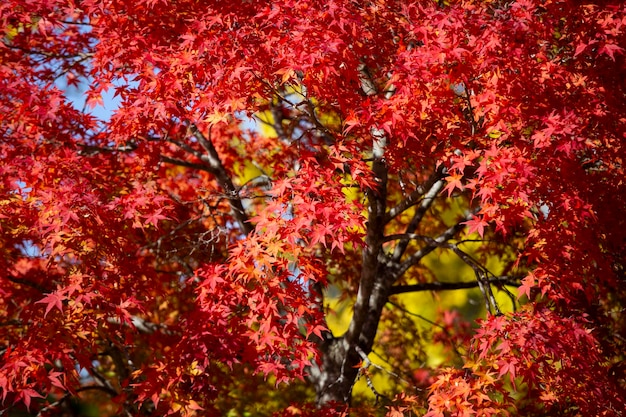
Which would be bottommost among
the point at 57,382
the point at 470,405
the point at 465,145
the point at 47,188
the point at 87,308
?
the point at 57,382

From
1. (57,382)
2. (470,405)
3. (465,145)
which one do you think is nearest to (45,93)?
(57,382)

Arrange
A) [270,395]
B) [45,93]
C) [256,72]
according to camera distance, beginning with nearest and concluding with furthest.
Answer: [256,72] < [45,93] < [270,395]

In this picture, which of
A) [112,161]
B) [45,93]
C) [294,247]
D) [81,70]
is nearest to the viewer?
[294,247]

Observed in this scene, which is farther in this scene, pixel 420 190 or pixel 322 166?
pixel 420 190

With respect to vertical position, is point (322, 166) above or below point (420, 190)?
below

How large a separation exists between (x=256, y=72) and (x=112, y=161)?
7.10 ft

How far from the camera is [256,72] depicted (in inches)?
159

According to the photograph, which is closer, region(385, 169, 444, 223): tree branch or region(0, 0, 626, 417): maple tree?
region(0, 0, 626, 417): maple tree

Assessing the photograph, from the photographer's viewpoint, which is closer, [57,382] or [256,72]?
[57,382]

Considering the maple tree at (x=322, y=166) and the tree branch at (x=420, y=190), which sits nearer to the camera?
the maple tree at (x=322, y=166)

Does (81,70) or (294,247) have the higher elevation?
(81,70)

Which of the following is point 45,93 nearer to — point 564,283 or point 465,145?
point 465,145

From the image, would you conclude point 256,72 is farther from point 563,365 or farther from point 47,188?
point 563,365

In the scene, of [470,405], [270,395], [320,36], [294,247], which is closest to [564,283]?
[470,405]
